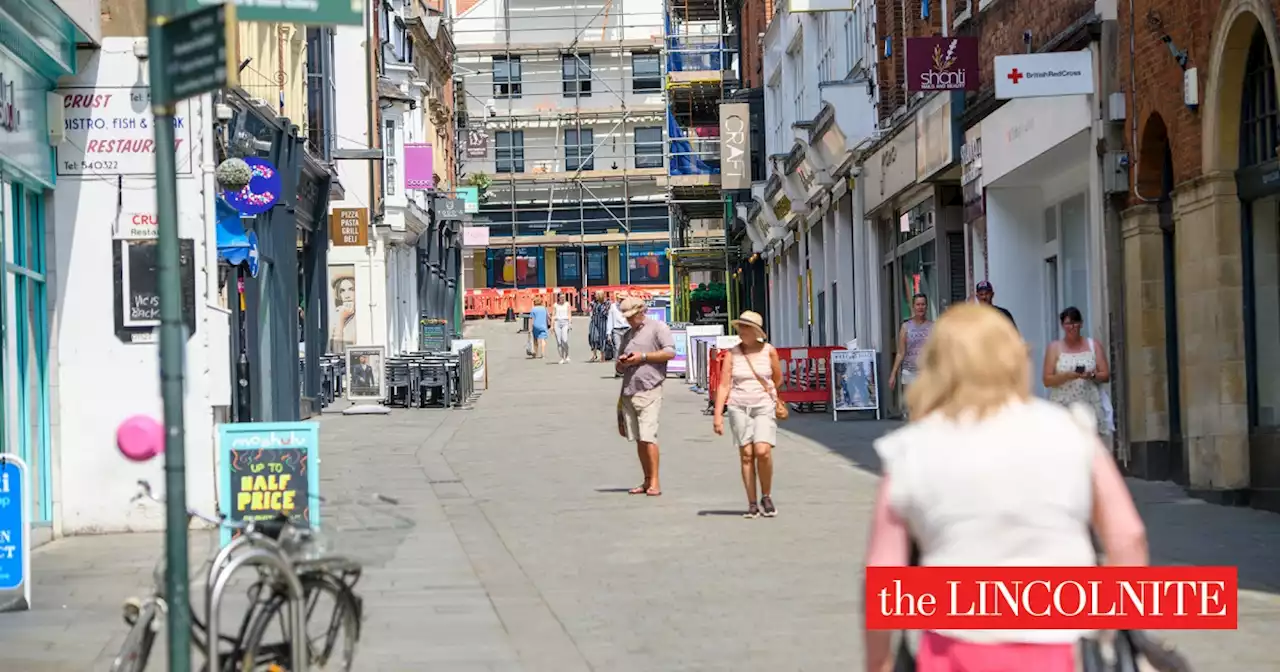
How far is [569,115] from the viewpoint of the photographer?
83562 millimetres

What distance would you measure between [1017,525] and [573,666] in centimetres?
451

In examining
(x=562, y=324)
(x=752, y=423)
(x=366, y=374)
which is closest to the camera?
(x=752, y=423)

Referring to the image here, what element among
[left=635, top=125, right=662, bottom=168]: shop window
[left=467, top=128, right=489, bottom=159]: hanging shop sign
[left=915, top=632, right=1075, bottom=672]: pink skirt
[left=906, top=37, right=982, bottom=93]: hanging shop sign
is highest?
[left=635, top=125, right=662, bottom=168]: shop window

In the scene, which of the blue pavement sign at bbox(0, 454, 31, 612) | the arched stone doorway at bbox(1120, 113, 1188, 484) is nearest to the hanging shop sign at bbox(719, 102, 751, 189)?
the arched stone doorway at bbox(1120, 113, 1188, 484)

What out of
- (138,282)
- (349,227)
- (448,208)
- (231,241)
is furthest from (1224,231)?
(448,208)

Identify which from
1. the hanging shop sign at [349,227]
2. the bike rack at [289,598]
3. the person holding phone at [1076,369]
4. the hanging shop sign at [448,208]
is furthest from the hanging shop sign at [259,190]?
the hanging shop sign at [448,208]

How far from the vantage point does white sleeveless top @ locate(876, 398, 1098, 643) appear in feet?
13.6

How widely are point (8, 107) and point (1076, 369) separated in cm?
823

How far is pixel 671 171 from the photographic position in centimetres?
5775

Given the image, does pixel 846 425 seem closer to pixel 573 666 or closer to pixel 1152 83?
pixel 1152 83

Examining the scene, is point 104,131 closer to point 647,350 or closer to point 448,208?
point 647,350

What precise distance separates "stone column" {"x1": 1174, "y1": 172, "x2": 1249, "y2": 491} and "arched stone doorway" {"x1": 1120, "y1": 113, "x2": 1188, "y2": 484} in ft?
3.94

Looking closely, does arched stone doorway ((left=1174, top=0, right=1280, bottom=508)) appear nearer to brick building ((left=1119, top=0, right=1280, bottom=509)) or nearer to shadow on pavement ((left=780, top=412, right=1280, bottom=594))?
brick building ((left=1119, top=0, right=1280, bottom=509))

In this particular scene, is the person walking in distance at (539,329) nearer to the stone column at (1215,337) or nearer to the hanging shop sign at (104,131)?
the stone column at (1215,337)
